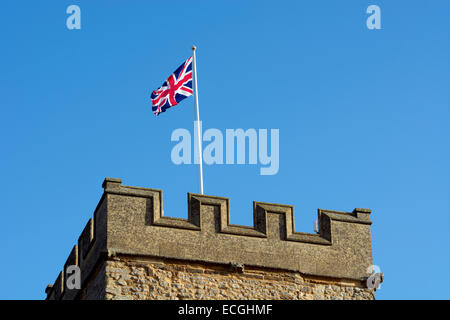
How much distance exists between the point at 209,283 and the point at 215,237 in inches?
37.6

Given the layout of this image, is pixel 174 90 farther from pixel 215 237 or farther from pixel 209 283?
pixel 209 283

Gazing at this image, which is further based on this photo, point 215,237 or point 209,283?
point 215,237

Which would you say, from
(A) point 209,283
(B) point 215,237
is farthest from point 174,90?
(A) point 209,283

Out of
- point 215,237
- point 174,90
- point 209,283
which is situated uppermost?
point 174,90

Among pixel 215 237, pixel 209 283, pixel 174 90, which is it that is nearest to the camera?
pixel 209 283

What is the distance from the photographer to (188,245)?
72.5 feet

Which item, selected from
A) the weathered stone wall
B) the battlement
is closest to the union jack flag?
the battlement

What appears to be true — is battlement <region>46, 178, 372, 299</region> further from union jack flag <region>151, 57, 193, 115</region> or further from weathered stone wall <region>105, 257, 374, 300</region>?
union jack flag <region>151, 57, 193, 115</region>

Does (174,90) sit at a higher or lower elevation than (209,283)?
higher

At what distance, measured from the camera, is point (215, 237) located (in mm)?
22375

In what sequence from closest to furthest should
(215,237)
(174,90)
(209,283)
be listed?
1. (209,283)
2. (215,237)
3. (174,90)

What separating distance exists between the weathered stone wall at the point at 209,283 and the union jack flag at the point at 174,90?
17.1 feet

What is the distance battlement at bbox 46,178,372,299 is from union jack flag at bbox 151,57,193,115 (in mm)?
3914
